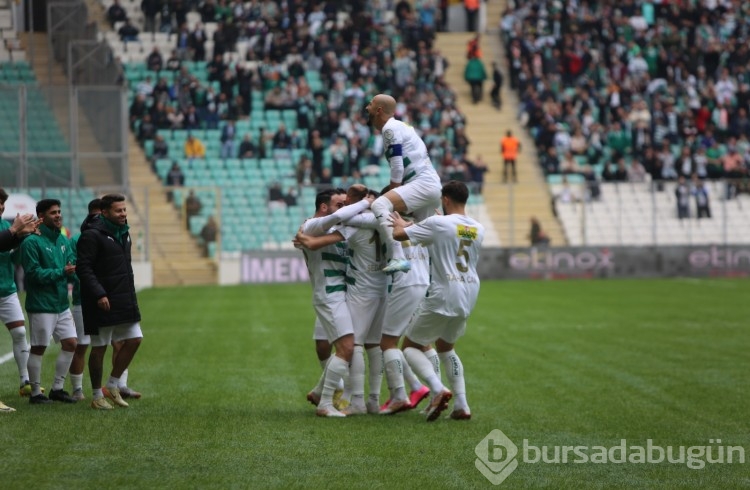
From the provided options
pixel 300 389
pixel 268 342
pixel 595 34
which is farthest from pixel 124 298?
pixel 595 34

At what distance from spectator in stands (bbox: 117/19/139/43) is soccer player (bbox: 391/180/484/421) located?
3266 centimetres

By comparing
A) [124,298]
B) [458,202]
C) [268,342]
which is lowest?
[268,342]

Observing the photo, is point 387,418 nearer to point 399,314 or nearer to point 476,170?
point 399,314

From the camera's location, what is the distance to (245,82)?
40000mm

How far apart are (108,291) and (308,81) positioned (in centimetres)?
3096

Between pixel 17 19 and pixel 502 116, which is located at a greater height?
pixel 17 19

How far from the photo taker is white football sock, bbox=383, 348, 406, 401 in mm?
11250

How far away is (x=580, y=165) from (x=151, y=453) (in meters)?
32.9

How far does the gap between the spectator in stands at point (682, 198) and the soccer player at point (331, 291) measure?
1034 inches

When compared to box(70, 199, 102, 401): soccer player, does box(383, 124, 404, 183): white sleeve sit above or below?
above

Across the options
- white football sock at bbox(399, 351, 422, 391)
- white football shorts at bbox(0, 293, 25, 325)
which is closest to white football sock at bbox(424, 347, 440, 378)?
white football sock at bbox(399, 351, 422, 391)

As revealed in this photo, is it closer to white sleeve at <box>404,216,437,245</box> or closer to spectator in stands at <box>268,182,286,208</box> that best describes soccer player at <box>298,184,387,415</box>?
white sleeve at <box>404,216,437,245</box>

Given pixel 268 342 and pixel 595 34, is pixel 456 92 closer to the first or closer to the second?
pixel 595 34

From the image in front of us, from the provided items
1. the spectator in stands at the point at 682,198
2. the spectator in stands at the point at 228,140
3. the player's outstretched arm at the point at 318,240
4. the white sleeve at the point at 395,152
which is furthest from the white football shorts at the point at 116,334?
the spectator in stands at the point at 682,198
